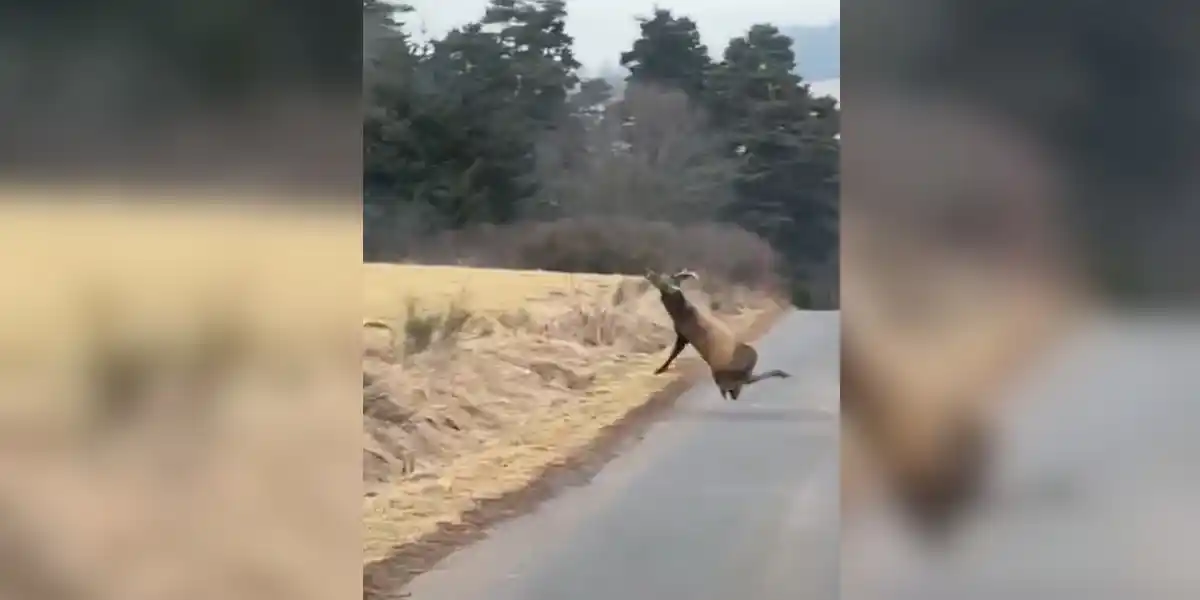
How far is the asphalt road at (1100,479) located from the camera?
171cm

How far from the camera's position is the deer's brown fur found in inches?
71.0

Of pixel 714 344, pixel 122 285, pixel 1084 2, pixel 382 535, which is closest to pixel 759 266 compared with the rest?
pixel 714 344

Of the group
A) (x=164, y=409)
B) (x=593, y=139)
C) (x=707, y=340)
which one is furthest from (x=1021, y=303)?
(x=164, y=409)

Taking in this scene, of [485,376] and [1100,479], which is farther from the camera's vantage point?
[485,376]

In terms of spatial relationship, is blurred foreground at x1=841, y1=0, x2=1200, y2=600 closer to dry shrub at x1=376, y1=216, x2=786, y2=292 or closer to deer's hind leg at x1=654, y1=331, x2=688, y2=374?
dry shrub at x1=376, y1=216, x2=786, y2=292

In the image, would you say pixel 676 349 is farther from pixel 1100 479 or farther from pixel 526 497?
→ pixel 1100 479

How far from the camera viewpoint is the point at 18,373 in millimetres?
1857

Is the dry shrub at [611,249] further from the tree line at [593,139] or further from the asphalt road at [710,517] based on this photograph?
the asphalt road at [710,517]

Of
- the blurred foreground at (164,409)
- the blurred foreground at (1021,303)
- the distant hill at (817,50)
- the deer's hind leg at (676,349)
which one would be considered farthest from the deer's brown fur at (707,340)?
the blurred foreground at (164,409)

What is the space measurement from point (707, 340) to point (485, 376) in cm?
39

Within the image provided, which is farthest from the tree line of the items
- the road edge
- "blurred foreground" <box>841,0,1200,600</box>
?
the road edge

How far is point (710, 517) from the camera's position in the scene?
1771 millimetres

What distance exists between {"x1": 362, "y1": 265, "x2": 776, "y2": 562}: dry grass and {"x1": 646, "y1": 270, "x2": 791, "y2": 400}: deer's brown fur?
0.02 metres

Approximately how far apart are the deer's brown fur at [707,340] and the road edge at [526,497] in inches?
1.1
